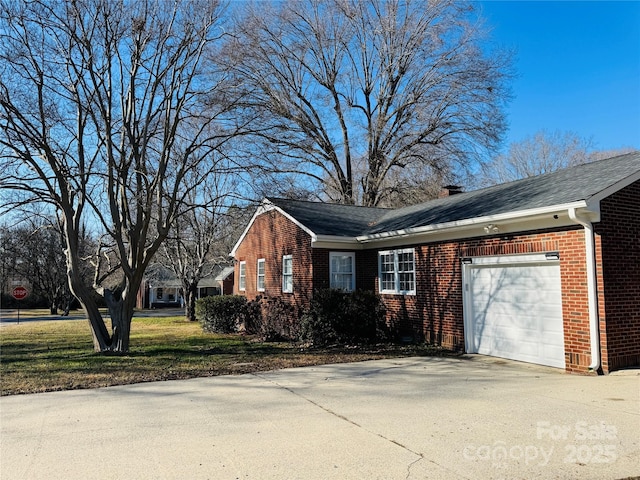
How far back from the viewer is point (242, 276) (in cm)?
2123

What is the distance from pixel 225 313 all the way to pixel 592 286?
1305cm

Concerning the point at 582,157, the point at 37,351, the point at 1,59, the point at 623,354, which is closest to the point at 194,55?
the point at 1,59

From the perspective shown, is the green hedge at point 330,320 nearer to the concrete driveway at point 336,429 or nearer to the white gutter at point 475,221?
the white gutter at point 475,221

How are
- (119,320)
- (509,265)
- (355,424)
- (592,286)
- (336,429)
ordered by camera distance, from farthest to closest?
(119,320)
(509,265)
(592,286)
(355,424)
(336,429)

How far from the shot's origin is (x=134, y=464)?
461 centimetres

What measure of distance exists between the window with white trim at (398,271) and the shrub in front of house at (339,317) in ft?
2.69

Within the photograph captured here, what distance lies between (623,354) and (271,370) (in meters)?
6.68

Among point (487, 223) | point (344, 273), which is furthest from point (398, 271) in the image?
point (487, 223)

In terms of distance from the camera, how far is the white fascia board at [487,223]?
29.1ft

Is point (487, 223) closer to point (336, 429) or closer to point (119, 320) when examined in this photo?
point (336, 429)

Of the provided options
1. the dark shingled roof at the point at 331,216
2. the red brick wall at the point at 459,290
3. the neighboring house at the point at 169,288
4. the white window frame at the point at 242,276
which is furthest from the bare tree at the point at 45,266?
the red brick wall at the point at 459,290

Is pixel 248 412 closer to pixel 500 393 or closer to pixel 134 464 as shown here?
pixel 134 464

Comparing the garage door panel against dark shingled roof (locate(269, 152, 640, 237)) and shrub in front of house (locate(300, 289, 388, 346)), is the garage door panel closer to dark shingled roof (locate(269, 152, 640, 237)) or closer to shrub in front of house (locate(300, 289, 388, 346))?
dark shingled roof (locate(269, 152, 640, 237))

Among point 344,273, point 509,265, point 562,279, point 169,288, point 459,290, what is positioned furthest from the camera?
point 169,288
